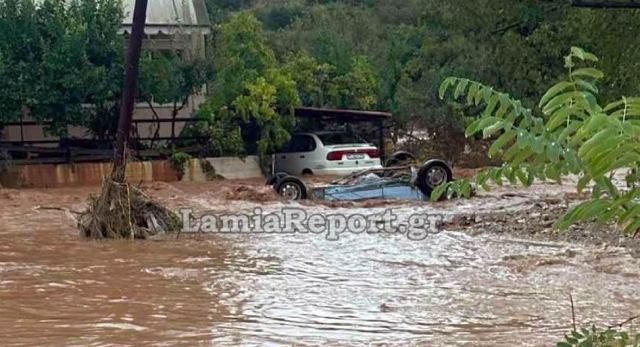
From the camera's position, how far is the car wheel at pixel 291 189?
62.8 ft

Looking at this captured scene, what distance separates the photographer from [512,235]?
14.2 m

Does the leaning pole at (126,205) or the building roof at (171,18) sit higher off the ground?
the building roof at (171,18)

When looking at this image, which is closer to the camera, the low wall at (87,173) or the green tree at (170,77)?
the low wall at (87,173)

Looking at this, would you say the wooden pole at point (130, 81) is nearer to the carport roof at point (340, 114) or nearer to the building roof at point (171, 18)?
the building roof at point (171, 18)

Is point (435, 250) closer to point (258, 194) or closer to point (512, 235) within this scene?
point (512, 235)

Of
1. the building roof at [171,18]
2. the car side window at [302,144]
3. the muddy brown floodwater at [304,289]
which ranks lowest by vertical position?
the muddy brown floodwater at [304,289]

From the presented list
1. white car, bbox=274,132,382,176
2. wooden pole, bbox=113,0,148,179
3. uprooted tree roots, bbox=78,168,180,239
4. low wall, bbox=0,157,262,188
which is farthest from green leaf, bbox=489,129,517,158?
white car, bbox=274,132,382,176

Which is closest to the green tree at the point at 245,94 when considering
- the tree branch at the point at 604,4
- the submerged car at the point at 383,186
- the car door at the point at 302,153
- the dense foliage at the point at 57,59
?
the car door at the point at 302,153

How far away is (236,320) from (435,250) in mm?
5290

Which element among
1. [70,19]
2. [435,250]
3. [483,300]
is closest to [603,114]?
[483,300]

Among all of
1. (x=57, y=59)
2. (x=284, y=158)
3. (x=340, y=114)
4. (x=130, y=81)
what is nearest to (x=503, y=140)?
(x=130, y=81)

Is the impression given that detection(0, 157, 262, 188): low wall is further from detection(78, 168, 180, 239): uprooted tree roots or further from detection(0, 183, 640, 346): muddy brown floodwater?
detection(0, 183, 640, 346): muddy brown floodwater

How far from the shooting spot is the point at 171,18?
88.3 feet

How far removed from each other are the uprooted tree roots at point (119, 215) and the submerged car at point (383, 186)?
515 cm
